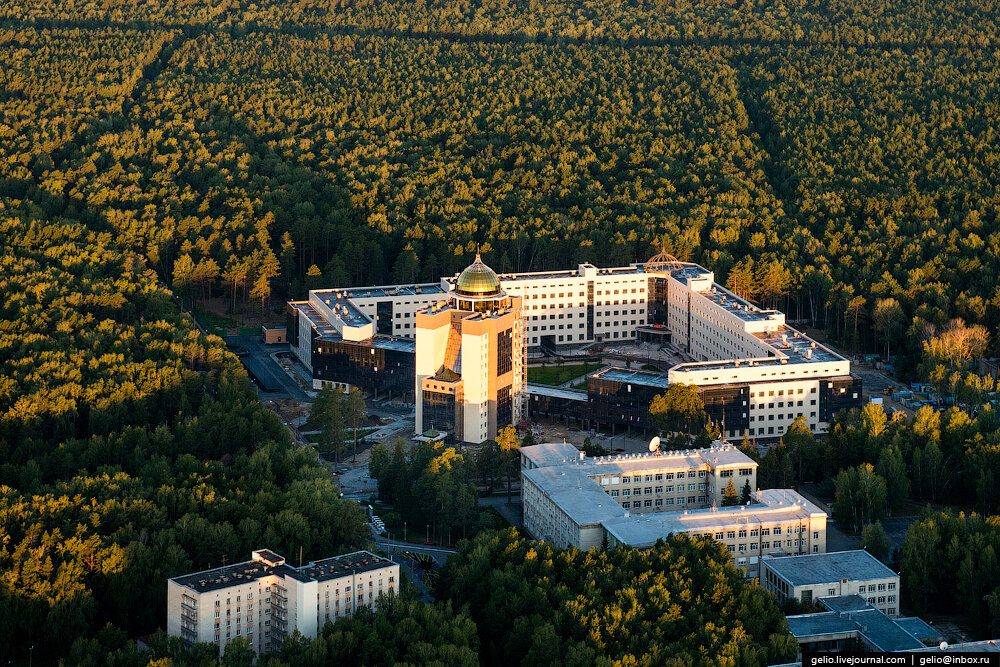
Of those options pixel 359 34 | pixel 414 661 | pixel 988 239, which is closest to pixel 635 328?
pixel 988 239

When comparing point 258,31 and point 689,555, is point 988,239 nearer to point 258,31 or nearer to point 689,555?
point 689,555

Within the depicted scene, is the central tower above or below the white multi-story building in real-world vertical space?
above

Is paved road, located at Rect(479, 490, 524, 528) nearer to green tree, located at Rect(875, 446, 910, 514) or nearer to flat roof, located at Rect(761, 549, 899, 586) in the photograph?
flat roof, located at Rect(761, 549, 899, 586)

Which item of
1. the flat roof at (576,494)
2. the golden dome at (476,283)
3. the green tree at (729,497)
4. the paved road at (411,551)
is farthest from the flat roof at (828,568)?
the golden dome at (476,283)

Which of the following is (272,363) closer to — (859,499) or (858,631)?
(859,499)

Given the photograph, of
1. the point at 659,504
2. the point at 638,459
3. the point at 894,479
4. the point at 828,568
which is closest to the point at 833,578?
the point at 828,568

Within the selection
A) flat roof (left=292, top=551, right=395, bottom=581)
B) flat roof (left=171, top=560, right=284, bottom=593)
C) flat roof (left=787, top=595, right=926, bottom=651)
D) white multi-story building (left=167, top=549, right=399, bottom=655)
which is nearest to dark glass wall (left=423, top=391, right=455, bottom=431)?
flat roof (left=292, top=551, right=395, bottom=581)
